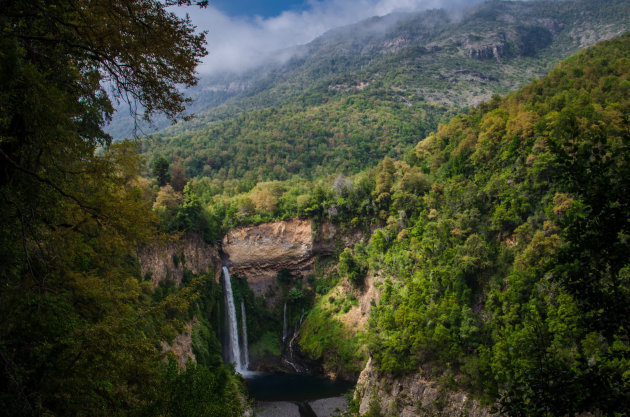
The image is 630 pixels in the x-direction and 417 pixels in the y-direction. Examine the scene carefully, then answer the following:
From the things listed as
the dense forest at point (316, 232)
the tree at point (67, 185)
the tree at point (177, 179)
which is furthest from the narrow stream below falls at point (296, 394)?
the tree at point (67, 185)

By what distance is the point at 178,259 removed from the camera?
3116 centimetres

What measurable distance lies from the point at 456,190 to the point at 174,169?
2549cm

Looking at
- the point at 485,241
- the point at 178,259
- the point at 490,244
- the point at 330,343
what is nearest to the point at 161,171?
the point at 178,259

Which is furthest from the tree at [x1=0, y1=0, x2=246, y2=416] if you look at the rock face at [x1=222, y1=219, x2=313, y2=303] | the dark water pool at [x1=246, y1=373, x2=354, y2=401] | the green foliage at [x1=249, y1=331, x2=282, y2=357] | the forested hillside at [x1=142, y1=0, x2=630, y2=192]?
the forested hillside at [x1=142, y1=0, x2=630, y2=192]

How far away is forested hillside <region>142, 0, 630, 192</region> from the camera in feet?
230

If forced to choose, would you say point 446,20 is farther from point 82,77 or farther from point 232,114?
point 82,77

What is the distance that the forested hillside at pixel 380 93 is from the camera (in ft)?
230

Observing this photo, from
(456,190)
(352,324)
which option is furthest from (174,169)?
(456,190)

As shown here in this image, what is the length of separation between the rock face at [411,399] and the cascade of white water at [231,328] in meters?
16.1

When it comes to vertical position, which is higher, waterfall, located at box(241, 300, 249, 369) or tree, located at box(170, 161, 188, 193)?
tree, located at box(170, 161, 188, 193)

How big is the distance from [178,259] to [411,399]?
20.7 m

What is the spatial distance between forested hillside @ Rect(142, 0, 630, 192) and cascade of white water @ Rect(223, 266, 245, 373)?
51.8ft

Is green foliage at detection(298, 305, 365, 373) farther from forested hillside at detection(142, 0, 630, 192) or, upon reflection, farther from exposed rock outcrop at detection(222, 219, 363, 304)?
forested hillside at detection(142, 0, 630, 192)

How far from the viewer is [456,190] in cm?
2944
